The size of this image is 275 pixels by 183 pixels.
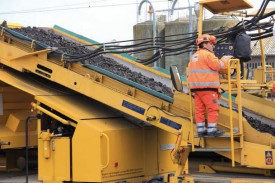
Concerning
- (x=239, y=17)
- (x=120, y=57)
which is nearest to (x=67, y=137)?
(x=120, y=57)

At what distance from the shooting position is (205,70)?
5.82 meters

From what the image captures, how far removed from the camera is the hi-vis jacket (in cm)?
578

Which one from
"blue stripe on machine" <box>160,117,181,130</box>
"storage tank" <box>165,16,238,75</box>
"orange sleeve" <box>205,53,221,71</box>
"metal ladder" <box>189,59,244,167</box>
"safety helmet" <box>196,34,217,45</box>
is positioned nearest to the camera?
"metal ladder" <box>189,59,244,167</box>

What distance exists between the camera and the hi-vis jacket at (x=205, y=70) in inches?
228

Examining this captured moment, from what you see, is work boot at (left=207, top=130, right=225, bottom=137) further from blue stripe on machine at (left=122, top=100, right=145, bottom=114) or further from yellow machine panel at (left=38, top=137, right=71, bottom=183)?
yellow machine panel at (left=38, top=137, right=71, bottom=183)

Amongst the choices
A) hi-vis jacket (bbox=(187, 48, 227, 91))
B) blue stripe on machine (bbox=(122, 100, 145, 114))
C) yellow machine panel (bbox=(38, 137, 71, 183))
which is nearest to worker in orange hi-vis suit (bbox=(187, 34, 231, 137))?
hi-vis jacket (bbox=(187, 48, 227, 91))

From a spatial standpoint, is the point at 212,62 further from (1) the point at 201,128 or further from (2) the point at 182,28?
(2) the point at 182,28

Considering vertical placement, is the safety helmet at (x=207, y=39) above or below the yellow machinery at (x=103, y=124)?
above

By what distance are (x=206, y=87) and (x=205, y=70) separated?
18 cm

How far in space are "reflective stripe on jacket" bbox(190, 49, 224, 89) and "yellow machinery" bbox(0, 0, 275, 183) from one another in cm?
15

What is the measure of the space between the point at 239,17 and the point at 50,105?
2.57 metres

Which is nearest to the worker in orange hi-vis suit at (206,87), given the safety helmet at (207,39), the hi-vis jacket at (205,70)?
the hi-vis jacket at (205,70)

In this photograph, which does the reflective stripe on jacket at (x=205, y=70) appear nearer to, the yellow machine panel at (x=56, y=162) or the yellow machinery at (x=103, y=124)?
the yellow machinery at (x=103, y=124)

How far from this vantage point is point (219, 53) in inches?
251
